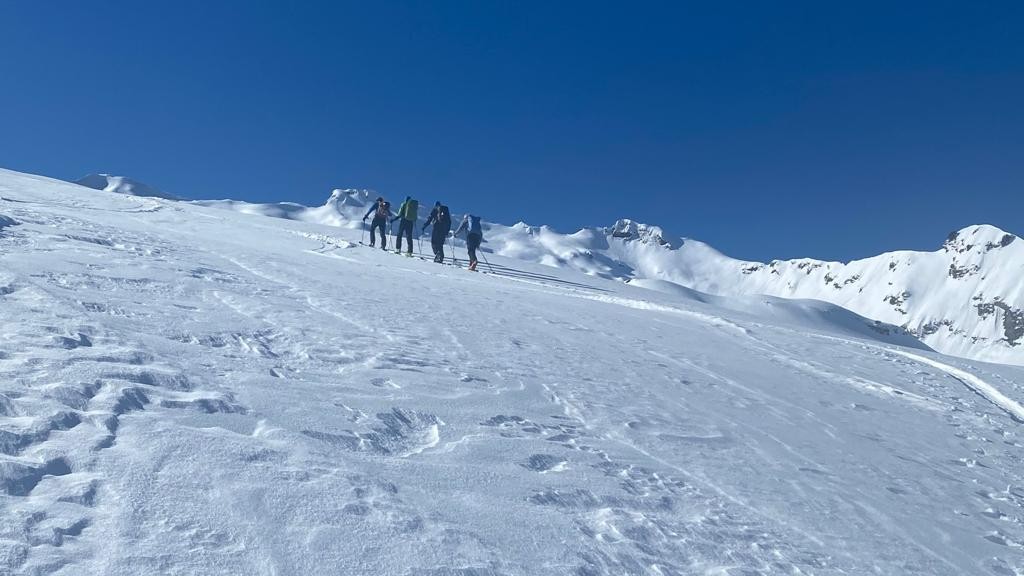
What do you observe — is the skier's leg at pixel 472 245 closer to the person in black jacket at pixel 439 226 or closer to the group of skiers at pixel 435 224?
the group of skiers at pixel 435 224

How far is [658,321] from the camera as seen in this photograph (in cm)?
1465

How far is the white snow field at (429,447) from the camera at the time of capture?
3.76 m

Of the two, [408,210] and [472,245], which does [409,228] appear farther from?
[472,245]

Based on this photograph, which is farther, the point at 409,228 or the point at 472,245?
the point at 409,228

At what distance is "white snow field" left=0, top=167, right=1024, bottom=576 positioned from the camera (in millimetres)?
3762

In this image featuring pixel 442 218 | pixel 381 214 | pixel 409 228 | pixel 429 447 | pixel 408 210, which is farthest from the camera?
pixel 381 214

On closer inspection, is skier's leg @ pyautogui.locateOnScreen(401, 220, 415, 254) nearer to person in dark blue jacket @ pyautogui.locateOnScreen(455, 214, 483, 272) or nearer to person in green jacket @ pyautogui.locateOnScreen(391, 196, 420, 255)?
person in green jacket @ pyautogui.locateOnScreen(391, 196, 420, 255)

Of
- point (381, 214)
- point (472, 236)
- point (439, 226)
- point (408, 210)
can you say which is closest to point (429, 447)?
point (439, 226)

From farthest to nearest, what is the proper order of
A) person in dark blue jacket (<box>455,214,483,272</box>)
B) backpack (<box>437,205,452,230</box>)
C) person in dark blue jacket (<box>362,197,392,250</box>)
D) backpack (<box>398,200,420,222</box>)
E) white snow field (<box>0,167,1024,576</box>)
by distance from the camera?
person in dark blue jacket (<box>362,197,392,250</box>) → backpack (<box>398,200,420,222</box>) → person in dark blue jacket (<box>455,214,483,272</box>) → backpack (<box>437,205,452,230</box>) → white snow field (<box>0,167,1024,576</box>)

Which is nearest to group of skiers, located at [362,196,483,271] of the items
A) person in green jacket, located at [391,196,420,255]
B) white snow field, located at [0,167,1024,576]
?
person in green jacket, located at [391,196,420,255]

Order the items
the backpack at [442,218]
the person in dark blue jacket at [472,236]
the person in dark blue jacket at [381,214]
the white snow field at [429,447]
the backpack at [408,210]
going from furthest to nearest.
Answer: the person in dark blue jacket at [381,214] < the backpack at [408,210] < the person in dark blue jacket at [472,236] < the backpack at [442,218] < the white snow field at [429,447]

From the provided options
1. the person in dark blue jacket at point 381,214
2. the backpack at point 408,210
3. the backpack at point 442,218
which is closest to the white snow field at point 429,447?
the backpack at point 442,218

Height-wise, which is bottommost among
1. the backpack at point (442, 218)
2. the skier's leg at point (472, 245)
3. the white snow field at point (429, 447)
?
the white snow field at point (429, 447)

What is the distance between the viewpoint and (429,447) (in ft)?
17.4
